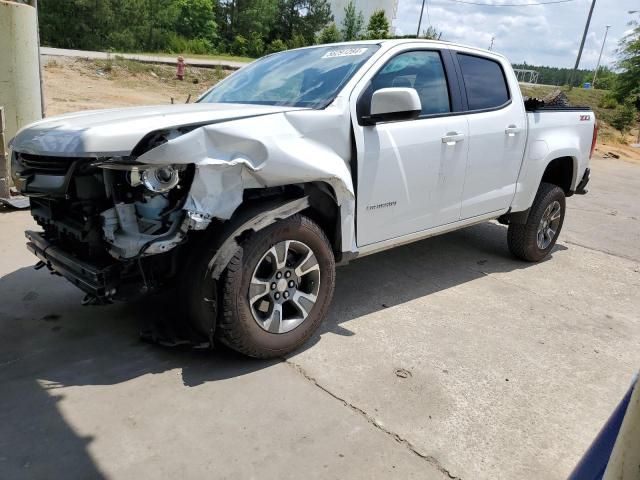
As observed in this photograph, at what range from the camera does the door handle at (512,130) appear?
4.55 m

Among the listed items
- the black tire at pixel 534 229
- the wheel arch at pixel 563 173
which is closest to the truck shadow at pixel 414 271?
the black tire at pixel 534 229

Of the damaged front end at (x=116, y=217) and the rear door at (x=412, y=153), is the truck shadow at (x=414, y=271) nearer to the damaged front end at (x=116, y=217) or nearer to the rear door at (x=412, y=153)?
the rear door at (x=412, y=153)

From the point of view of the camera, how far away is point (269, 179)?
3021 mm

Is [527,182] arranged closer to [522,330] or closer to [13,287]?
[522,330]

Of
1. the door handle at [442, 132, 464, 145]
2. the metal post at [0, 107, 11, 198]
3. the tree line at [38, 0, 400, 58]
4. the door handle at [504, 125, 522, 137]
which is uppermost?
the tree line at [38, 0, 400, 58]

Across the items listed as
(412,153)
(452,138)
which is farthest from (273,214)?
(452,138)

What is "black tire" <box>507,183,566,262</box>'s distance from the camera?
17.0 ft

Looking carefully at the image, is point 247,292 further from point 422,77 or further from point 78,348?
point 422,77

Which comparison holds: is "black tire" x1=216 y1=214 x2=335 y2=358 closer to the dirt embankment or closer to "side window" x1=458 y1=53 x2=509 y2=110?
"side window" x1=458 y1=53 x2=509 y2=110

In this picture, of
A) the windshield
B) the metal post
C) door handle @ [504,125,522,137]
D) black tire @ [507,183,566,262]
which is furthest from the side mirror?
the metal post

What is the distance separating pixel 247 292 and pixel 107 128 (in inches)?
45.0

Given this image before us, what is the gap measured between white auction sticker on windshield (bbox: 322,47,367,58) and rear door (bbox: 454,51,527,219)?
94 centimetres

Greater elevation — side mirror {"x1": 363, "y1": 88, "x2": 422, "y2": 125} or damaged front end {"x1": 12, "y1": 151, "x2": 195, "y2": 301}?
side mirror {"x1": 363, "y1": 88, "x2": 422, "y2": 125}

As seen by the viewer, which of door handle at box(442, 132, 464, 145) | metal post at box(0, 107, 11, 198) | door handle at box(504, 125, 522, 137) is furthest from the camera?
metal post at box(0, 107, 11, 198)
